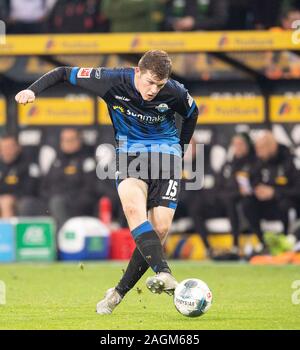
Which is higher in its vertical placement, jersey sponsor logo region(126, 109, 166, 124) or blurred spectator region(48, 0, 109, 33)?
blurred spectator region(48, 0, 109, 33)

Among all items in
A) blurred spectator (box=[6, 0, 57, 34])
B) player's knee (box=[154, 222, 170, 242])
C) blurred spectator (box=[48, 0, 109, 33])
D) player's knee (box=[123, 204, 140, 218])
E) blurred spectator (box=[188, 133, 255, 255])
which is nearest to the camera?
player's knee (box=[123, 204, 140, 218])

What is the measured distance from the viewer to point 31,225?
54.2ft

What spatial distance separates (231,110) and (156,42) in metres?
1.95

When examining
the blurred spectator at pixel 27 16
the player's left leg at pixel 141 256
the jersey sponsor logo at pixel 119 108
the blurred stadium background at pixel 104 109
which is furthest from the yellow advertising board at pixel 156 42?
the player's left leg at pixel 141 256

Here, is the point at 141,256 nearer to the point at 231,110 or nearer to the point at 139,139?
the point at 139,139

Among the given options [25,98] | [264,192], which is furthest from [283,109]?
[25,98]

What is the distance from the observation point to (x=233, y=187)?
16.6 m

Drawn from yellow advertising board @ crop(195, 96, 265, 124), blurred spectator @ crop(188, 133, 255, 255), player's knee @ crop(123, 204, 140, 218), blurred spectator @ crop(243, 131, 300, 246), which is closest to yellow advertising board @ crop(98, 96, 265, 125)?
yellow advertising board @ crop(195, 96, 265, 124)

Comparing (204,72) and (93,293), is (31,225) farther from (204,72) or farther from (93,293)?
(93,293)

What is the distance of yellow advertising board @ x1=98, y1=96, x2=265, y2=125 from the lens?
18.0m

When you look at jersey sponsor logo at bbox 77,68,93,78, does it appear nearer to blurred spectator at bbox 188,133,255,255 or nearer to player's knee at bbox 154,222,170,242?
player's knee at bbox 154,222,170,242

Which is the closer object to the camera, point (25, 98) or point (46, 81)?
point (25, 98)

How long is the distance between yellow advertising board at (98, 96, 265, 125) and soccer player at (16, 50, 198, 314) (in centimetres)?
821
